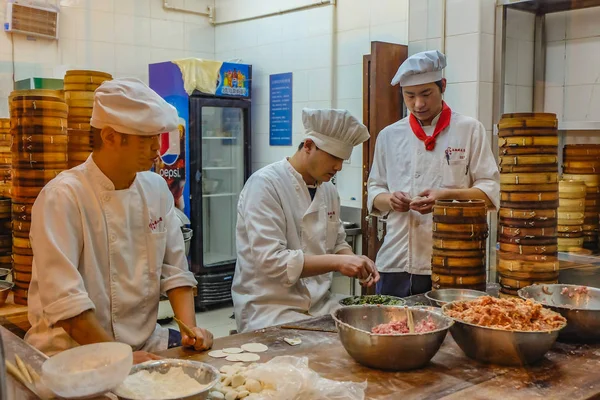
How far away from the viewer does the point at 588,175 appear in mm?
3588

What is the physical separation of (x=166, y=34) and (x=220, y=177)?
1553mm

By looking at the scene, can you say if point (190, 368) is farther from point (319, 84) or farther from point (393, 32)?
point (319, 84)

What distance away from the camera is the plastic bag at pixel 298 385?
150 cm

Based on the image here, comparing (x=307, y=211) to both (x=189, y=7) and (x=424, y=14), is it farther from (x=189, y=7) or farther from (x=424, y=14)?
(x=189, y=7)

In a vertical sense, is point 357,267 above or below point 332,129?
below

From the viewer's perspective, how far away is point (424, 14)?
4207 millimetres

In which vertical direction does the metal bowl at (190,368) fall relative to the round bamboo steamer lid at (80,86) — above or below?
below

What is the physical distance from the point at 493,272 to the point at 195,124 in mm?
3076

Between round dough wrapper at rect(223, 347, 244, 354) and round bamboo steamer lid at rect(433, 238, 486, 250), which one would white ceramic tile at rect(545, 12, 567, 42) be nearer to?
round bamboo steamer lid at rect(433, 238, 486, 250)

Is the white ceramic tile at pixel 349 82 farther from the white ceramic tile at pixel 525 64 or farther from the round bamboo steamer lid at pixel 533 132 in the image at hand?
the round bamboo steamer lid at pixel 533 132

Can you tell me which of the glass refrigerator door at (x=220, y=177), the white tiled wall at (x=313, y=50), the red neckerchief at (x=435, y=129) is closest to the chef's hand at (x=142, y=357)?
the red neckerchief at (x=435, y=129)

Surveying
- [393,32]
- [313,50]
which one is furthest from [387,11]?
[313,50]

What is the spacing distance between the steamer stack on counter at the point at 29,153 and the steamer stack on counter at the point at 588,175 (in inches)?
112

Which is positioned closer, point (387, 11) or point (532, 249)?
point (532, 249)
